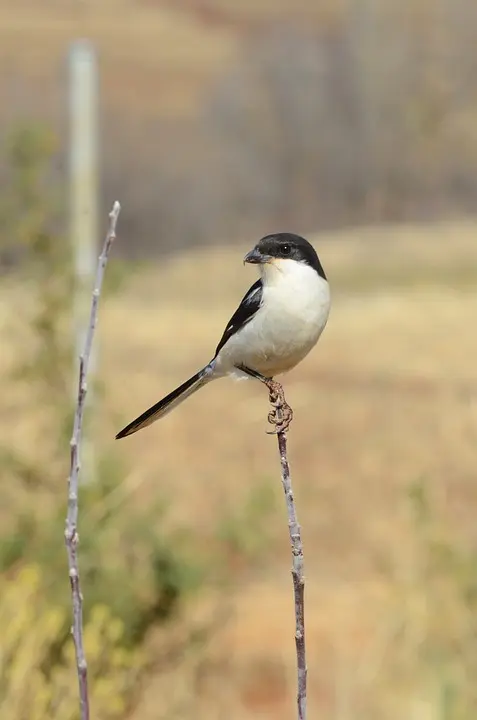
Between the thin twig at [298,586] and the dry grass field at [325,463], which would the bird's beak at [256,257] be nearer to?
the thin twig at [298,586]

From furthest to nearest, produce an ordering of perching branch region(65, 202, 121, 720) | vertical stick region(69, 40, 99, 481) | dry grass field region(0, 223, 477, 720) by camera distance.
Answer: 1. vertical stick region(69, 40, 99, 481)
2. dry grass field region(0, 223, 477, 720)
3. perching branch region(65, 202, 121, 720)

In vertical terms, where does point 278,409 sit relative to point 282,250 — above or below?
below

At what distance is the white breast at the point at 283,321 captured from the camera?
6.10 feet

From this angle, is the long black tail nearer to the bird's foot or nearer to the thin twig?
the bird's foot

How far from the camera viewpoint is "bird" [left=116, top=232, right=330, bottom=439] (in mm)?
1859

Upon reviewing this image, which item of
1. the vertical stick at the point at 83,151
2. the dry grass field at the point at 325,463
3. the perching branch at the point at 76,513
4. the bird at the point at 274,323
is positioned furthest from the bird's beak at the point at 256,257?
the vertical stick at the point at 83,151

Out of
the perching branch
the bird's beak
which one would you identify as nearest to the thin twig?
the perching branch

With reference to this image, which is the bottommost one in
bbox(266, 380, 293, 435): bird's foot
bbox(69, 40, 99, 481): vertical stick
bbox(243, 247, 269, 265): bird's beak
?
bbox(266, 380, 293, 435): bird's foot

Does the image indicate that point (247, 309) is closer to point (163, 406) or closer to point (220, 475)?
point (163, 406)

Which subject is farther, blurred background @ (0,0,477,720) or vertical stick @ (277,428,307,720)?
blurred background @ (0,0,477,720)

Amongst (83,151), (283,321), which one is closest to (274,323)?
(283,321)

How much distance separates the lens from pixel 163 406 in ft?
6.24

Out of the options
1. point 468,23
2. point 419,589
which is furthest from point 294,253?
point 468,23

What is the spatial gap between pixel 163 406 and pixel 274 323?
9.8 inches
